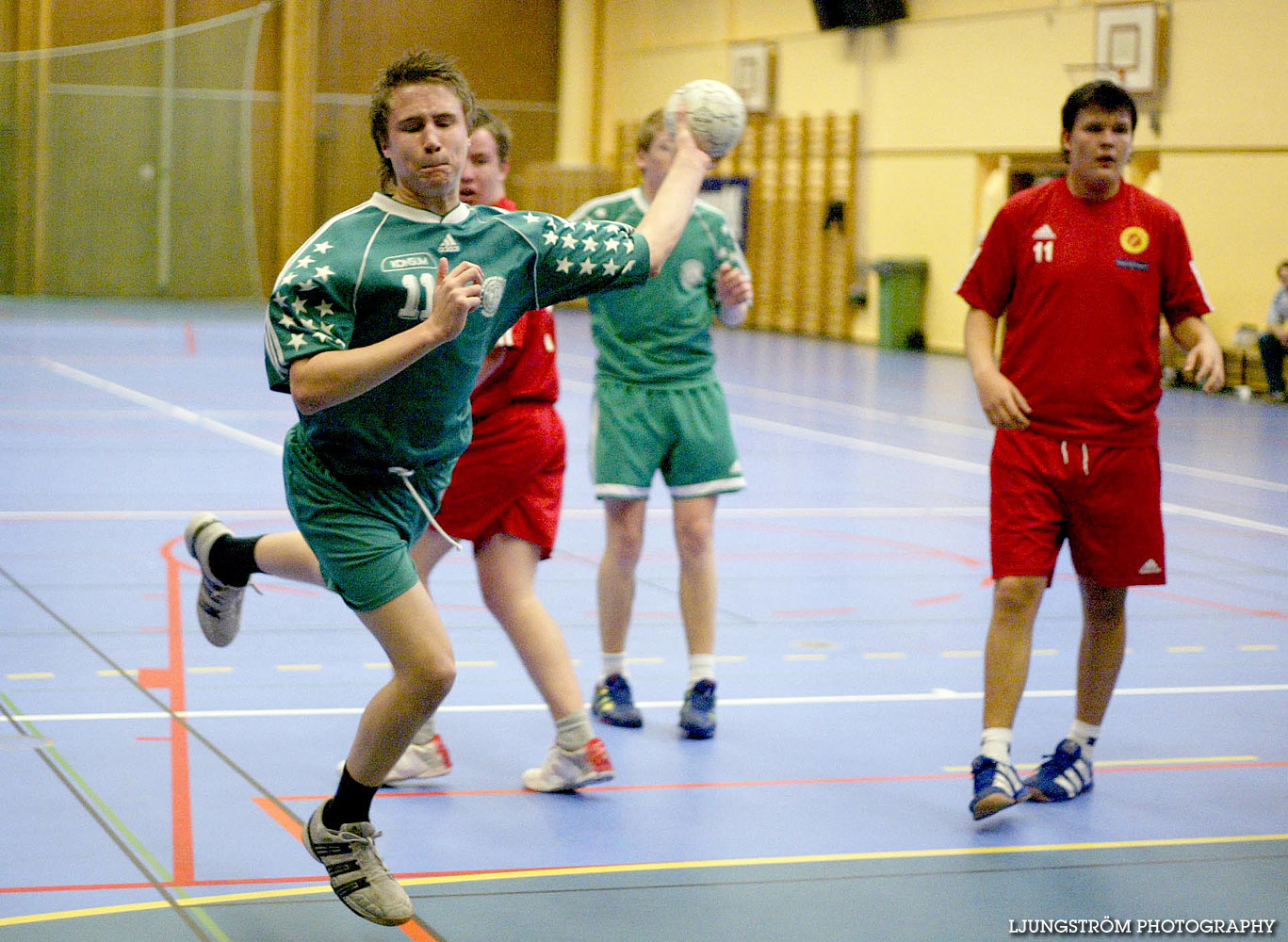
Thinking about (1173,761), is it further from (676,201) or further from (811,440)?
(811,440)

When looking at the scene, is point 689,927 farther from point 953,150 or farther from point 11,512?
point 953,150

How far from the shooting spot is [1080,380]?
4238 mm

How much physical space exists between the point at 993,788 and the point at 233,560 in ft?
6.50

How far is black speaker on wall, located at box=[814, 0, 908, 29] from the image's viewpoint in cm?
2197

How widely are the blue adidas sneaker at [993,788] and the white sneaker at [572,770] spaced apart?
0.95 metres

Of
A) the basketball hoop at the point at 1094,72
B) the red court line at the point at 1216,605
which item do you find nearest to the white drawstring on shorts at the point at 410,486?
the red court line at the point at 1216,605

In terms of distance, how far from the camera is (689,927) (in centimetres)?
336

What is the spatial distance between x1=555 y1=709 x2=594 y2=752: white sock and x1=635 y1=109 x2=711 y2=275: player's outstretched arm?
1317 mm

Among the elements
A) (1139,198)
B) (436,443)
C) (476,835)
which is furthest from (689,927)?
(1139,198)

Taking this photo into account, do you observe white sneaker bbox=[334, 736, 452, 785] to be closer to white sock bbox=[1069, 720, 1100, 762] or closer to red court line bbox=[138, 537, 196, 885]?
red court line bbox=[138, 537, 196, 885]

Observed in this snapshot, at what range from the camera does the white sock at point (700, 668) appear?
4961 mm

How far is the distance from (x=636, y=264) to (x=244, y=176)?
2415 centimetres

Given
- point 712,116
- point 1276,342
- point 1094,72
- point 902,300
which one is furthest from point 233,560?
point 902,300

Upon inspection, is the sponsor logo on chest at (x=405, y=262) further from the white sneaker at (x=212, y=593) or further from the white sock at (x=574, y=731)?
the white sock at (x=574, y=731)
